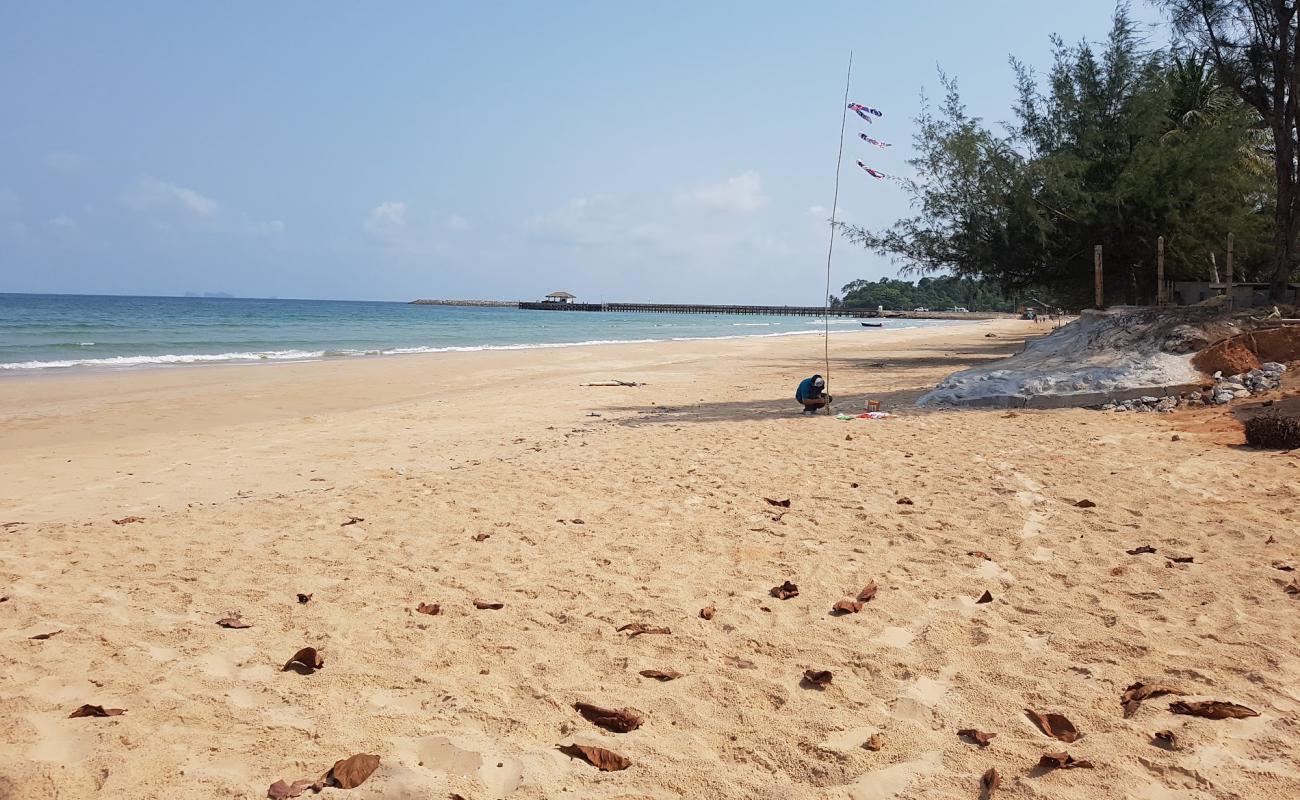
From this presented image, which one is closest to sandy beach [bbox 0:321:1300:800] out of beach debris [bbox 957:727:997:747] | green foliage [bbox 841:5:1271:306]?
beach debris [bbox 957:727:997:747]

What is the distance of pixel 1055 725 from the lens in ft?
9.30

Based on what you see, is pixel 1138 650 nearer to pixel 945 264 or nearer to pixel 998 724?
pixel 998 724

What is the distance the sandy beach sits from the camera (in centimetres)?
262

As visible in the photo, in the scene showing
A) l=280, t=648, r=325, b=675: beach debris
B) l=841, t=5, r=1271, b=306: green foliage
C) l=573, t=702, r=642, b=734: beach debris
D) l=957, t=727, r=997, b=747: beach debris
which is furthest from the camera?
l=841, t=5, r=1271, b=306: green foliage

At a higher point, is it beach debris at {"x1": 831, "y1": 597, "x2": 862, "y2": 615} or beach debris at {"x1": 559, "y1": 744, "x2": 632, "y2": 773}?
beach debris at {"x1": 831, "y1": 597, "x2": 862, "y2": 615}

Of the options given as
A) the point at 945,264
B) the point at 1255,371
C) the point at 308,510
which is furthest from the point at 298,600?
the point at 945,264

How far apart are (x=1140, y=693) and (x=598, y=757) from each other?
1.93 m

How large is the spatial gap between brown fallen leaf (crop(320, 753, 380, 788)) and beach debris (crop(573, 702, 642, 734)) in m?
0.70

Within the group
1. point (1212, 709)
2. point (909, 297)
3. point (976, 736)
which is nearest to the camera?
point (976, 736)

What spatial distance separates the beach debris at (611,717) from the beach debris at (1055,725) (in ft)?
4.37

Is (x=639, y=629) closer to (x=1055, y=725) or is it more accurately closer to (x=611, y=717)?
(x=611, y=717)

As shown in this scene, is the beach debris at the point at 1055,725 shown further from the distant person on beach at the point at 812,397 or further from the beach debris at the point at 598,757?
the distant person on beach at the point at 812,397

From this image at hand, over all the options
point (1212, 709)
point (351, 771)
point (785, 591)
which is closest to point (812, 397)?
point (785, 591)

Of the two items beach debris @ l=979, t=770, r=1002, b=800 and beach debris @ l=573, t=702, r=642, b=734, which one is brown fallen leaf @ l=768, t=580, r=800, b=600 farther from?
beach debris @ l=979, t=770, r=1002, b=800
